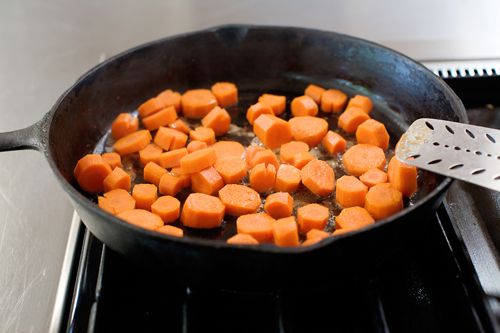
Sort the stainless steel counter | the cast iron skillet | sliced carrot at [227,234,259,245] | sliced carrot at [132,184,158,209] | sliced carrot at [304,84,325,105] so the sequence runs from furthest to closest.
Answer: the stainless steel counter → sliced carrot at [304,84,325,105] → sliced carrot at [132,184,158,209] → sliced carrot at [227,234,259,245] → the cast iron skillet

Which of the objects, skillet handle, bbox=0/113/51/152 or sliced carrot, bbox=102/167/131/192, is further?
sliced carrot, bbox=102/167/131/192

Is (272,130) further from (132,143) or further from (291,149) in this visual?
(132,143)

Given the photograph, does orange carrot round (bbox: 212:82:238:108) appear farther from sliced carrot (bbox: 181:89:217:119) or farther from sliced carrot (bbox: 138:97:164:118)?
sliced carrot (bbox: 138:97:164:118)

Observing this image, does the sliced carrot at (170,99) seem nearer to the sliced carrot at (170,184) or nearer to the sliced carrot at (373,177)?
the sliced carrot at (170,184)

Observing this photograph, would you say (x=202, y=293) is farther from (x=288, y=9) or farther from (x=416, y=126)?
(x=288, y=9)

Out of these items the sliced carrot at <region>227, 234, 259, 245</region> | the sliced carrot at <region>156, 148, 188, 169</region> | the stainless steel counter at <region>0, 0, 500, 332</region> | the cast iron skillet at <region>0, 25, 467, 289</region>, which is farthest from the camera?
the stainless steel counter at <region>0, 0, 500, 332</region>

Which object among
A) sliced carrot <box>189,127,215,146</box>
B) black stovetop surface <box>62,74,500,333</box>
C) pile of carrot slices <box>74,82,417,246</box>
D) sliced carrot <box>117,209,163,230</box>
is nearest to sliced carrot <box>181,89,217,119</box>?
pile of carrot slices <box>74,82,417,246</box>
